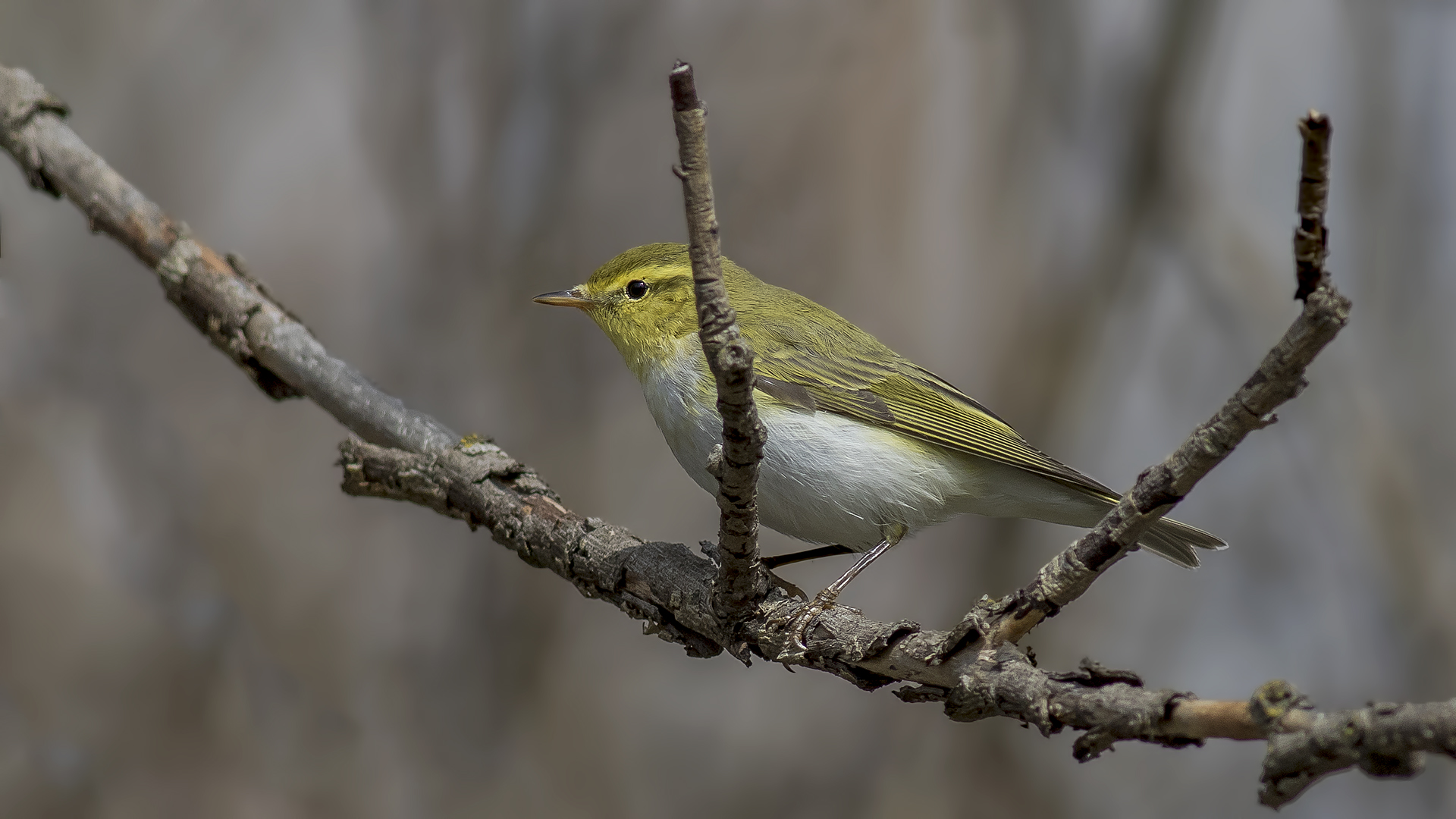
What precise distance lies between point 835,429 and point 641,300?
970 millimetres

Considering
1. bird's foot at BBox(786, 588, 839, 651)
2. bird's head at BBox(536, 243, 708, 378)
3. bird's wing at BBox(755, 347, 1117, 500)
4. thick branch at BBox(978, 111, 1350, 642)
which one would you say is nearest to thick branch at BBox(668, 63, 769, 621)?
bird's foot at BBox(786, 588, 839, 651)

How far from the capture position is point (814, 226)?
6512 millimetres

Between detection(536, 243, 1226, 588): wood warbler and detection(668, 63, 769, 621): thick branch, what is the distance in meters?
0.88

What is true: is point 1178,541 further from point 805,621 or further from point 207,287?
point 207,287

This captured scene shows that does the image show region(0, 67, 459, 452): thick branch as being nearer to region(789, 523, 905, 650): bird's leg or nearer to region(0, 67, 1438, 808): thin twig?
region(0, 67, 1438, 808): thin twig

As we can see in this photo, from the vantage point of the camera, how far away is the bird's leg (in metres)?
2.58

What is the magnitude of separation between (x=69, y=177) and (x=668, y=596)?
3.07 m

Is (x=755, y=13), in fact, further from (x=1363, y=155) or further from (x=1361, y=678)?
(x=1361, y=678)

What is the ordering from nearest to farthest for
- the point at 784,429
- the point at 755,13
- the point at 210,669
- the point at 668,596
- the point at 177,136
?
the point at 668,596, the point at 784,429, the point at 210,669, the point at 177,136, the point at 755,13

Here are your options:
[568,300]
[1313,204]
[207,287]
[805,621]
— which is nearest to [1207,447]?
[1313,204]

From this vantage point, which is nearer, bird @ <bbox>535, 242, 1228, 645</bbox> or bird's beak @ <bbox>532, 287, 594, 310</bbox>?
bird @ <bbox>535, 242, 1228, 645</bbox>

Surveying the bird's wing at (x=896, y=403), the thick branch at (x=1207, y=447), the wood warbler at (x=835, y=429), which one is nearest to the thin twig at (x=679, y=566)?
the thick branch at (x=1207, y=447)

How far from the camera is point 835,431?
12.0ft

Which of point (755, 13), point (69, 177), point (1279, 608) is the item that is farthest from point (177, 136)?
point (1279, 608)
